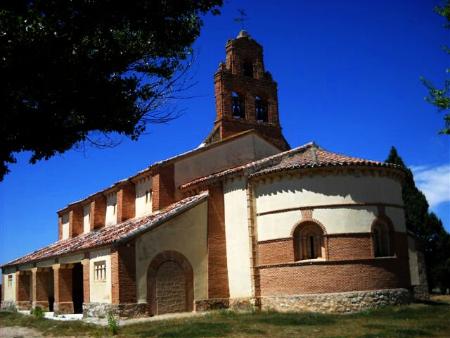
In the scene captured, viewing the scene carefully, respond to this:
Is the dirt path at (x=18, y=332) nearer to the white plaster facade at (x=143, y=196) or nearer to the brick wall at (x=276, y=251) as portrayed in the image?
the white plaster facade at (x=143, y=196)

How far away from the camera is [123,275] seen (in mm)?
19938

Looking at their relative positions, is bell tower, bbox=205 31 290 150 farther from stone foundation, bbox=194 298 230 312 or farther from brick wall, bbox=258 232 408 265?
stone foundation, bbox=194 298 230 312

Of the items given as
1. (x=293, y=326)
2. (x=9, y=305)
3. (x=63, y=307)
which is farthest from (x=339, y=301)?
(x=9, y=305)

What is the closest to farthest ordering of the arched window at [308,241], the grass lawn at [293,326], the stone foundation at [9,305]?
the grass lawn at [293,326], the arched window at [308,241], the stone foundation at [9,305]

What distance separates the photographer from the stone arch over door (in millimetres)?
20688

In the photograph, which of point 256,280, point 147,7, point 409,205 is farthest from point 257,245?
point 409,205

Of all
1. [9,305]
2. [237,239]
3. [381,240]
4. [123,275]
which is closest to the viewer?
[123,275]

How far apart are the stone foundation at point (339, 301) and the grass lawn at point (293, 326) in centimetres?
55

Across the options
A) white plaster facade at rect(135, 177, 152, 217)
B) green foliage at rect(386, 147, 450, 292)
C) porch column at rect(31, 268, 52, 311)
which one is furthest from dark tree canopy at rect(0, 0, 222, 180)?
green foliage at rect(386, 147, 450, 292)

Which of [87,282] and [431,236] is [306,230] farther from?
[431,236]

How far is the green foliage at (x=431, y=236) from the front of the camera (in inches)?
1313

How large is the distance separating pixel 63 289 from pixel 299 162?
13.9 m

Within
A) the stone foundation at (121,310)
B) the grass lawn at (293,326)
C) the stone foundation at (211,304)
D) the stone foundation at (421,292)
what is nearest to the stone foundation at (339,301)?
the grass lawn at (293,326)

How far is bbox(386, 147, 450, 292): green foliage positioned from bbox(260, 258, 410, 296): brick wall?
1483 cm
